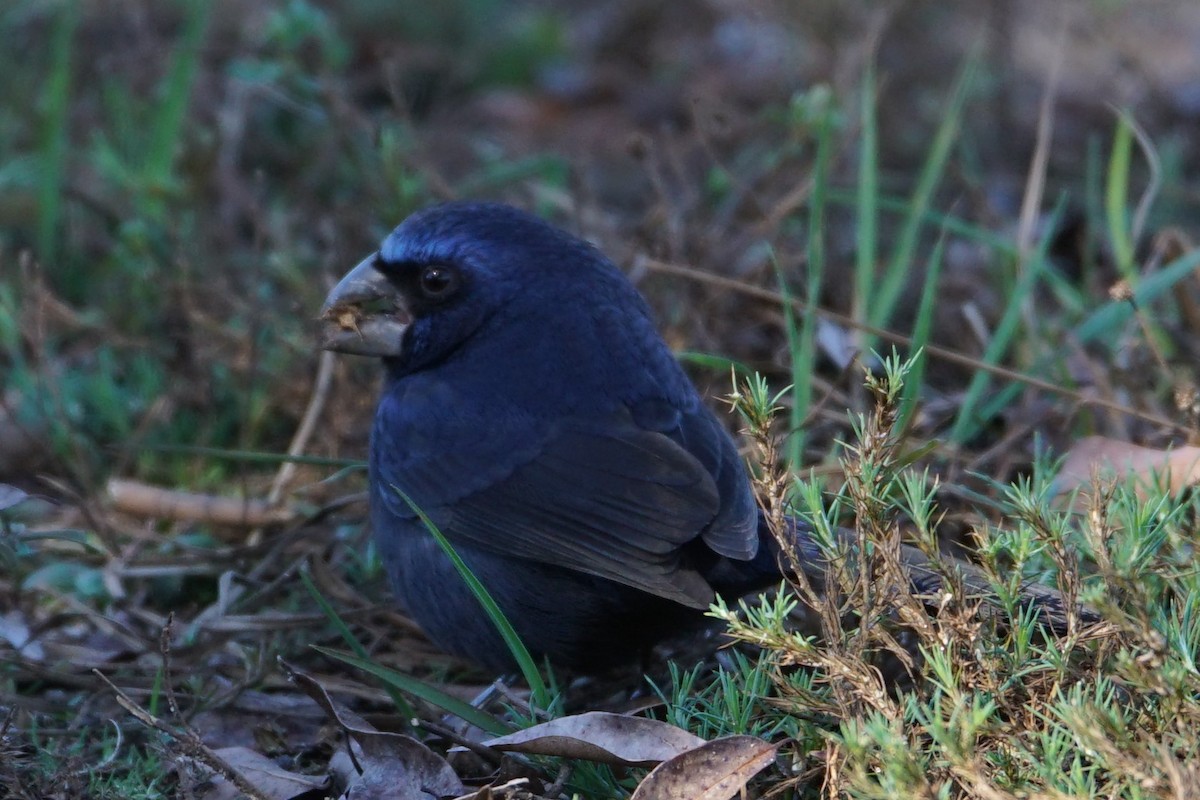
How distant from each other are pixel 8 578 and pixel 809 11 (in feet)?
15.3

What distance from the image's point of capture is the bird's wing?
2941 millimetres

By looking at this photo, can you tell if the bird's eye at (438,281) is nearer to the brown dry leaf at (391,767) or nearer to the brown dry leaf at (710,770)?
the brown dry leaf at (391,767)

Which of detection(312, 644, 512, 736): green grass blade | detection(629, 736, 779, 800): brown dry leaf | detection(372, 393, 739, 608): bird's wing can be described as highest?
detection(372, 393, 739, 608): bird's wing

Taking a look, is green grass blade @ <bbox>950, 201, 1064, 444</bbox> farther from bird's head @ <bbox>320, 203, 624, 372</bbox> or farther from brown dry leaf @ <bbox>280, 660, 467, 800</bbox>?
brown dry leaf @ <bbox>280, 660, 467, 800</bbox>

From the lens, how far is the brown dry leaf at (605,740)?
2572 millimetres

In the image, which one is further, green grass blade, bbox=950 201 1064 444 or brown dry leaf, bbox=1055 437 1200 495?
green grass blade, bbox=950 201 1064 444

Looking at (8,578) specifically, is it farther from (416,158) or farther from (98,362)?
(416,158)

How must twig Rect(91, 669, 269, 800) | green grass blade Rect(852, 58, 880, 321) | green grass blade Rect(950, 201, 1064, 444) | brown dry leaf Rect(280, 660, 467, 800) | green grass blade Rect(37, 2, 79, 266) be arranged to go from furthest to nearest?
1. green grass blade Rect(37, 2, 79, 266)
2. green grass blade Rect(852, 58, 880, 321)
3. green grass blade Rect(950, 201, 1064, 444)
4. brown dry leaf Rect(280, 660, 467, 800)
5. twig Rect(91, 669, 269, 800)

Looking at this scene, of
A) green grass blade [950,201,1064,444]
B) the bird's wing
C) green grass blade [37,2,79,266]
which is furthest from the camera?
green grass blade [37,2,79,266]

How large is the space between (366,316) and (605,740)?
55.6 inches

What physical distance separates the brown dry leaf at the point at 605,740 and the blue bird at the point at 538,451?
1.08 ft

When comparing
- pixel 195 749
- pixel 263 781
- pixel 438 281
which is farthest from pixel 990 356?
pixel 195 749

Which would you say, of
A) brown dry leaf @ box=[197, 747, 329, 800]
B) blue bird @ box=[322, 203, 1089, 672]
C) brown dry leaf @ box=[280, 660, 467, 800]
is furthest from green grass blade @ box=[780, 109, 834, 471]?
brown dry leaf @ box=[197, 747, 329, 800]

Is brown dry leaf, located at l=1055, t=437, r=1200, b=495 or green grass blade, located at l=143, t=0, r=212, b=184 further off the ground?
green grass blade, located at l=143, t=0, r=212, b=184
